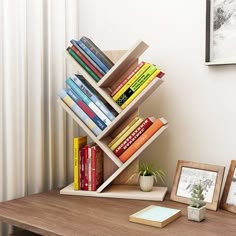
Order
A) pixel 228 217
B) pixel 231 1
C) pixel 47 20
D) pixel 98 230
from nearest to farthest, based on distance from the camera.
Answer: pixel 98 230 → pixel 228 217 → pixel 231 1 → pixel 47 20

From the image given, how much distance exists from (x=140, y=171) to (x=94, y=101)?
1.11 feet

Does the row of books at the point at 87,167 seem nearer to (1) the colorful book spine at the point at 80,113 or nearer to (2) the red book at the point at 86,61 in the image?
(1) the colorful book spine at the point at 80,113

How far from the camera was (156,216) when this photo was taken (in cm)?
109

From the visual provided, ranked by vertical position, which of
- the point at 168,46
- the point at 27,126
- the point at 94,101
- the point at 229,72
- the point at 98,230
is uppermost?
the point at 168,46

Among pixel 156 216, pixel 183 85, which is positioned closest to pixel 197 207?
pixel 156 216

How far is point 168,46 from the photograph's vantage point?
1482mm

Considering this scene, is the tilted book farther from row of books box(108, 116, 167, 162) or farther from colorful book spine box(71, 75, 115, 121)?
colorful book spine box(71, 75, 115, 121)

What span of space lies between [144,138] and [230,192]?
0.36m

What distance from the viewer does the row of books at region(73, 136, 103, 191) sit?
55.6 inches

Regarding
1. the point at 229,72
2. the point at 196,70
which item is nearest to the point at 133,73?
the point at 196,70

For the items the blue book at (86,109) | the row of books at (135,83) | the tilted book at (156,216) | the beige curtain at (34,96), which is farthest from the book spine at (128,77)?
the tilted book at (156,216)

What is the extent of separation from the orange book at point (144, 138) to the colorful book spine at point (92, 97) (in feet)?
0.45

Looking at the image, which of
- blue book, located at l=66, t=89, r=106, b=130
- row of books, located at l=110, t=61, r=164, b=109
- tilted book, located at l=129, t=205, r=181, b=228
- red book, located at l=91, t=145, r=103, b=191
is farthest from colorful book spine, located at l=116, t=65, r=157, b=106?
tilted book, located at l=129, t=205, r=181, b=228

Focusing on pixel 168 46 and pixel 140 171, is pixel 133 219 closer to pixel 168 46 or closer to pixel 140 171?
pixel 140 171
